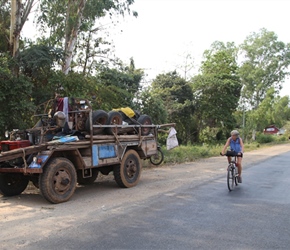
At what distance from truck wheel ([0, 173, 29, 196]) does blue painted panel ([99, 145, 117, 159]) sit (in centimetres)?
201

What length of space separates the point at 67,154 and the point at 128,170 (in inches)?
84.5

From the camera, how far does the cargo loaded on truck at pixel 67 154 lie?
23.6ft

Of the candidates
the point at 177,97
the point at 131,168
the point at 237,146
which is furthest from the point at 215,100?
the point at 131,168

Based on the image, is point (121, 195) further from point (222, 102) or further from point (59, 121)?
point (222, 102)

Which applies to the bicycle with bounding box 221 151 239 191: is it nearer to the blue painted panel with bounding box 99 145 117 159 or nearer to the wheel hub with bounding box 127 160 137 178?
the wheel hub with bounding box 127 160 137 178

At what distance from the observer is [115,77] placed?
19.9m

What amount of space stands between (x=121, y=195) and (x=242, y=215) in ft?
10.3

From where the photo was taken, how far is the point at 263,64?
179 ft

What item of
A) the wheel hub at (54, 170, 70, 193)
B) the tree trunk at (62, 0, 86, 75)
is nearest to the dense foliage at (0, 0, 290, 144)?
the tree trunk at (62, 0, 86, 75)

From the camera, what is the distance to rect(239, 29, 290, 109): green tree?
5319cm

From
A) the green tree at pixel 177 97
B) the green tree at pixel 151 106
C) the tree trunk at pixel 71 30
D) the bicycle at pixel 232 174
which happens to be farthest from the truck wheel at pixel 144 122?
the green tree at pixel 177 97

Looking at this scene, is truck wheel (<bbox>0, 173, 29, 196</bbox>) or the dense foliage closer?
truck wheel (<bbox>0, 173, 29, 196</bbox>)

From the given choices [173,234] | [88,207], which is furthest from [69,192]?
[173,234]

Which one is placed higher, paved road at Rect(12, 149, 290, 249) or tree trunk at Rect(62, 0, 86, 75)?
tree trunk at Rect(62, 0, 86, 75)
